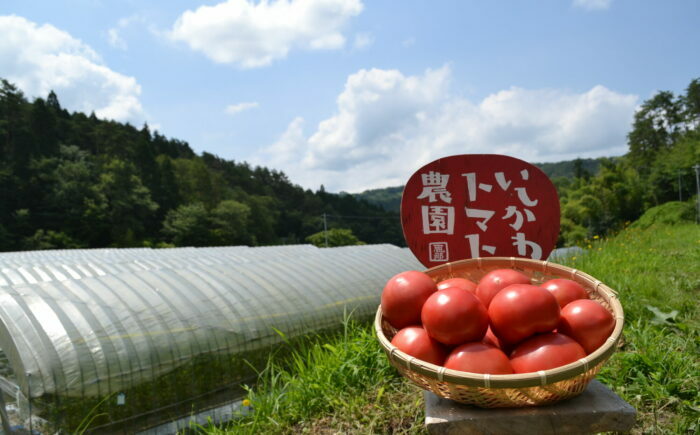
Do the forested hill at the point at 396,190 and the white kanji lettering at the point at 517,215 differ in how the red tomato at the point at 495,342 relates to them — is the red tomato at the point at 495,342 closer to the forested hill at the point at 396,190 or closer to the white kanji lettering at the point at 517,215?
the white kanji lettering at the point at 517,215

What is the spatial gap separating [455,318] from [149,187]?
44754mm

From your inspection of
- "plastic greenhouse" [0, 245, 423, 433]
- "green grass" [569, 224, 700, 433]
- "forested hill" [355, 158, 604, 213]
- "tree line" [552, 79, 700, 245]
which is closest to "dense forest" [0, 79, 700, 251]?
"tree line" [552, 79, 700, 245]

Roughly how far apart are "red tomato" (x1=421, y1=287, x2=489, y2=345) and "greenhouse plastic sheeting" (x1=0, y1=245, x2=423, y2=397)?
8.08ft

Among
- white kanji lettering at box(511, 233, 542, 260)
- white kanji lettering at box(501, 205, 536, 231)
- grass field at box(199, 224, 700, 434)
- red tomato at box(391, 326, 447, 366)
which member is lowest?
grass field at box(199, 224, 700, 434)

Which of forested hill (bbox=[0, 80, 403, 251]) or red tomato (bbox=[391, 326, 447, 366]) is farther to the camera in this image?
forested hill (bbox=[0, 80, 403, 251])

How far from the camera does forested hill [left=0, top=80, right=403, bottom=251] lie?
33.7 m

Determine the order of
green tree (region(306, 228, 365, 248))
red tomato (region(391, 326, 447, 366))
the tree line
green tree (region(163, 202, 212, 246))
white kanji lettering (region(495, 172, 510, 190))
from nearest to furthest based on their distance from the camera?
red tomato (region(391, 326, 447, 366))
white kanji lettering (region(495, 172, 510, 190))
the tree line
green tree (region(163, 202, 212, 246))
green tree (region(306, 228, 365, 248))

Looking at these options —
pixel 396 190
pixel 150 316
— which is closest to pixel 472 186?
pixel 150 316

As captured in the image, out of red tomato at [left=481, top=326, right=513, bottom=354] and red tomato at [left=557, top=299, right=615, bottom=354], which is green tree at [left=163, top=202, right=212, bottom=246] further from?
red tomato at [left=557, top=299, right=615, bottom=354]

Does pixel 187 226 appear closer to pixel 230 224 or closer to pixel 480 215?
pixel 230 224

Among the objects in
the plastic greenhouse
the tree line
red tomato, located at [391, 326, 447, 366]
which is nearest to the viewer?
red tomato, located at [391, 326, 447, 366]

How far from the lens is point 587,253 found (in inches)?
242

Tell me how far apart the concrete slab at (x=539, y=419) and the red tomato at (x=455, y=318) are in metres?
0.25

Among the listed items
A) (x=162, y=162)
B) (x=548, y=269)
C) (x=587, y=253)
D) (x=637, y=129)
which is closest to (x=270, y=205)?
(x=162, y=162)
